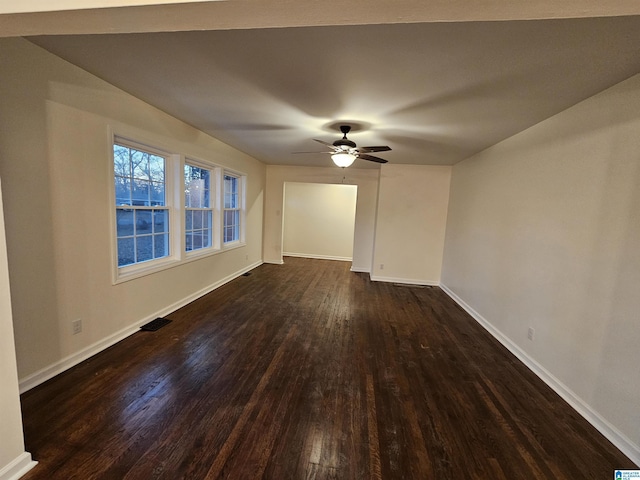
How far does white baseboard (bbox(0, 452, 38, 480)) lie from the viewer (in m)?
1.29

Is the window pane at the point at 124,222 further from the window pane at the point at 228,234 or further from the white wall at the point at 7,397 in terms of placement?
the window pane at the point at 228,234

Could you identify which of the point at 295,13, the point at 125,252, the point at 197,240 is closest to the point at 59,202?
the point at 125,252

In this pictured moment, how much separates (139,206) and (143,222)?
0.65ft

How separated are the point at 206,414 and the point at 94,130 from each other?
245cm

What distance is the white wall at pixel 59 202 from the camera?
1.78m

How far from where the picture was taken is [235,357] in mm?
2504

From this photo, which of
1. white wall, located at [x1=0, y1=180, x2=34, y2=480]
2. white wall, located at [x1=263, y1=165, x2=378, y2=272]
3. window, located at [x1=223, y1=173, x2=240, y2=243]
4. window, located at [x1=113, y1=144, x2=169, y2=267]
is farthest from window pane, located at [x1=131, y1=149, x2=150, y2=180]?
white wall, located at [x1=263, y1=165, x2=378, y2=272]

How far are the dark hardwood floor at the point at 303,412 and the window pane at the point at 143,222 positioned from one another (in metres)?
1.11

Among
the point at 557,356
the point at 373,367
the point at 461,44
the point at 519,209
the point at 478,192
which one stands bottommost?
the point at 373,367

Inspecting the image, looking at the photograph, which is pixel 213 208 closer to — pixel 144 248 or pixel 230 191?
pixel 230 191

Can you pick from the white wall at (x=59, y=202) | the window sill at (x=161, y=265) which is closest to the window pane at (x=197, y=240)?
the window sill at (x=161, y=265)

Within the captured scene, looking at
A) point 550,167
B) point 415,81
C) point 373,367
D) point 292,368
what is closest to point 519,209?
point 550,167

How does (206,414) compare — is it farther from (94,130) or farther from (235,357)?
(94,130)

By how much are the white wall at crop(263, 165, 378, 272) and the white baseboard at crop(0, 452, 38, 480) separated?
530 centimetres
